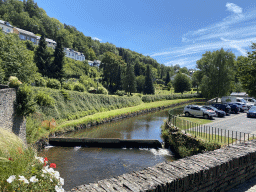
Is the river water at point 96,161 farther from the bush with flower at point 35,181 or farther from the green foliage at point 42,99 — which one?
the green foliage at point 42,99

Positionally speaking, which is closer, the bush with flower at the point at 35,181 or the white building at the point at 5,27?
the bush with flower at the point at 35,181

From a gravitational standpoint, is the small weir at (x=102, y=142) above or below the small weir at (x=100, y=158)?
above

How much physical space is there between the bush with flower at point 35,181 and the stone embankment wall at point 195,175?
1.80ft

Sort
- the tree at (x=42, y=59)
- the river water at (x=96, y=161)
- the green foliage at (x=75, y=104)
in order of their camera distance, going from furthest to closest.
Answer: the tree at (x=42, y=59) < the green foliage at (x=75, y=104) < the river water at (x=96, y=161)

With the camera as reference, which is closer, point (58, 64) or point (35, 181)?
point (35, 181)

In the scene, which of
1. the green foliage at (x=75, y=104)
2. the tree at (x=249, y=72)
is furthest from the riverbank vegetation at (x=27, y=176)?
the tree at (x=249, y=72)

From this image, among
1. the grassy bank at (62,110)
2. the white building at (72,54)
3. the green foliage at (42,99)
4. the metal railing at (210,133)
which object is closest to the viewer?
the metal railing at (210,133)

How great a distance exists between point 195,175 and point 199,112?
21273 millimetres

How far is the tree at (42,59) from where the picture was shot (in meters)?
52.9

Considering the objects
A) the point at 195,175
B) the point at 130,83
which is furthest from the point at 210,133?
the point at 130,83

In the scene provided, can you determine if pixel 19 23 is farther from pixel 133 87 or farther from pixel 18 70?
pixel 18 70

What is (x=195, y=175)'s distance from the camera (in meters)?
5.18

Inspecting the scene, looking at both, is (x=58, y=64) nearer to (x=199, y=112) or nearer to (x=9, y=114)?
(x=199, y=112)

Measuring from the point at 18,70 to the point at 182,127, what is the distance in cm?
2258
